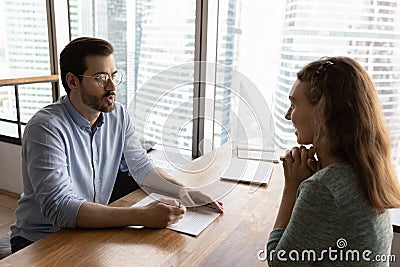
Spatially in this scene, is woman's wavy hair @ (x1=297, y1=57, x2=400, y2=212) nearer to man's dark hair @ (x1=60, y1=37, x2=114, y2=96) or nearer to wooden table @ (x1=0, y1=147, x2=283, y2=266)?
wooden table @ (x1=0, y1=147, x2=283, y2=266)

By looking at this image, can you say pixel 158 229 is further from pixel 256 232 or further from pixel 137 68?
pixel 137 68

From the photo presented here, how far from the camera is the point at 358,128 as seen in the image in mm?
866

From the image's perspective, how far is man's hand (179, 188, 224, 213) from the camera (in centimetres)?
143

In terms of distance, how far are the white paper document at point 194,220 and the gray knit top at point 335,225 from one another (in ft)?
1.37

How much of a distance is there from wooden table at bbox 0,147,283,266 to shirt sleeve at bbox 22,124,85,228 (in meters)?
0.07

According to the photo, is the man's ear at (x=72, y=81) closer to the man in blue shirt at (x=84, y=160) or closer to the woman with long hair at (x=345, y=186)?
the man in blue shirt at (x=84, y=160)

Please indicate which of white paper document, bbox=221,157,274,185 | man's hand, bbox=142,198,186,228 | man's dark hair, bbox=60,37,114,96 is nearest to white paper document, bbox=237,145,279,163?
white paper document, bbox=221,157,274,185

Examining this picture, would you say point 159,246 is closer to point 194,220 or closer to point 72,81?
point 194,220

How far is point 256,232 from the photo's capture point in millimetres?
1274

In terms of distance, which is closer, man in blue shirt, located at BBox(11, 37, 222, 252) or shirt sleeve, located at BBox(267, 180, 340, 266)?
shirt sleeve, located at BBox(267, 180, 340, 266)

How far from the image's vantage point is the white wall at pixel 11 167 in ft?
10.5

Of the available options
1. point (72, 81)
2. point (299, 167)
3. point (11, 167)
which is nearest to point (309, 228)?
point (299, 167)

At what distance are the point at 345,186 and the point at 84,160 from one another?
1030mm

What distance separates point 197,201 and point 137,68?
1549 millimetres
